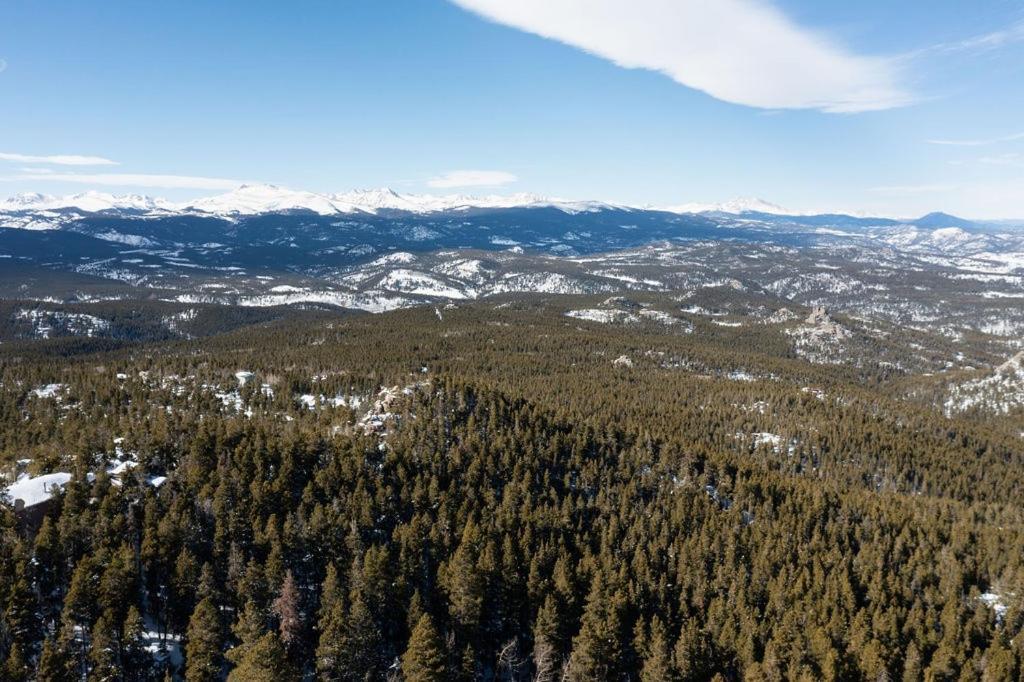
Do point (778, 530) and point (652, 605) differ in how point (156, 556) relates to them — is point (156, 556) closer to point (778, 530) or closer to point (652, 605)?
point (652, 605)

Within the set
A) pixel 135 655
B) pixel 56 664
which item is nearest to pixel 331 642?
pixel 135 655

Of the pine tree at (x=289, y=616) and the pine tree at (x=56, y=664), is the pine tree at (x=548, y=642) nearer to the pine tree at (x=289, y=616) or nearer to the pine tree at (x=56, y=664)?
the pine tree at (x=289, y=616)

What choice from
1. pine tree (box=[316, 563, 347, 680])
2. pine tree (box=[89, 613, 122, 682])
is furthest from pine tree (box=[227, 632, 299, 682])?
pine tree (box=[89, 613, 122, 682])

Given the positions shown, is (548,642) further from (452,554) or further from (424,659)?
(452,554)

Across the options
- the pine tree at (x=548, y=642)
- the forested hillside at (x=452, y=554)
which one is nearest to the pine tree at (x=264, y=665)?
the forested hillside at (x=452, y=554)

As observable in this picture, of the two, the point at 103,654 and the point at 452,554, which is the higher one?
the point at 103,654

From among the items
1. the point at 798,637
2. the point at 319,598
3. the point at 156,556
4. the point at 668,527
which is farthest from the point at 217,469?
the point at 798,637

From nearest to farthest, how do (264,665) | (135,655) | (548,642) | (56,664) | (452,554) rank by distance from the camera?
(56,664)
(264,665)
(135,655)
(548,642)
(452,554)
